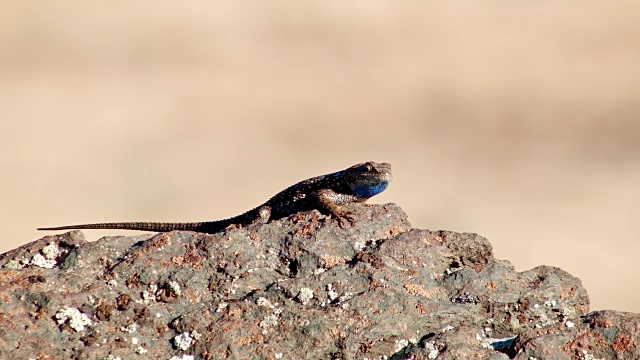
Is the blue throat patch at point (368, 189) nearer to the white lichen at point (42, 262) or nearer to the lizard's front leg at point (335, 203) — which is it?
the lizard's front leg at point (335, 203)

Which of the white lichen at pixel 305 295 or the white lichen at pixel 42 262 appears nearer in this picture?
the white lichen at pixel 305 295

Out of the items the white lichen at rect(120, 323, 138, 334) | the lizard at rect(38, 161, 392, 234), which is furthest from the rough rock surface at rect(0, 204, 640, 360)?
the lizard at rect(38, 161, 392, 234)

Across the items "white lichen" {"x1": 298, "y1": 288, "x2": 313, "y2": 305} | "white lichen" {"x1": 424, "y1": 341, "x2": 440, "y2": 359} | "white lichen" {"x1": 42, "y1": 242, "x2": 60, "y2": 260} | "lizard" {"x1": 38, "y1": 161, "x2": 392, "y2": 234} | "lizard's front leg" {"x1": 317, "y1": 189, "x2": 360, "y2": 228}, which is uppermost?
"lizard" {"x1": 38, "y1": 161, "x2": 392, "y2": 234}

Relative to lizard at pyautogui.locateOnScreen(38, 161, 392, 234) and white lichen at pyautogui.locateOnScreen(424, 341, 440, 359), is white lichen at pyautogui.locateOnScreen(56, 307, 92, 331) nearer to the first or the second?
white lichen at pyautogui.locateOnScreen(424, 341, 440, 359)

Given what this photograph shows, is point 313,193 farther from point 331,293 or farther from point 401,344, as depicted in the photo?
point 401,344

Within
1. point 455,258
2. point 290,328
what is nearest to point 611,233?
point 455,258

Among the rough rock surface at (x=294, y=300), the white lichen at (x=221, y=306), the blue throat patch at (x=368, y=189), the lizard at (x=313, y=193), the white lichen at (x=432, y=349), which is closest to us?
the white lichen at (x=432, y=349)

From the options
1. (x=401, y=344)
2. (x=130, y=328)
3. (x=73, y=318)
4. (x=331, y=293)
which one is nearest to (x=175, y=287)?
(x=130, y=328)

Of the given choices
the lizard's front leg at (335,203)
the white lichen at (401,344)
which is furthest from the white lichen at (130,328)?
the lizard's front leg at (335,203)
